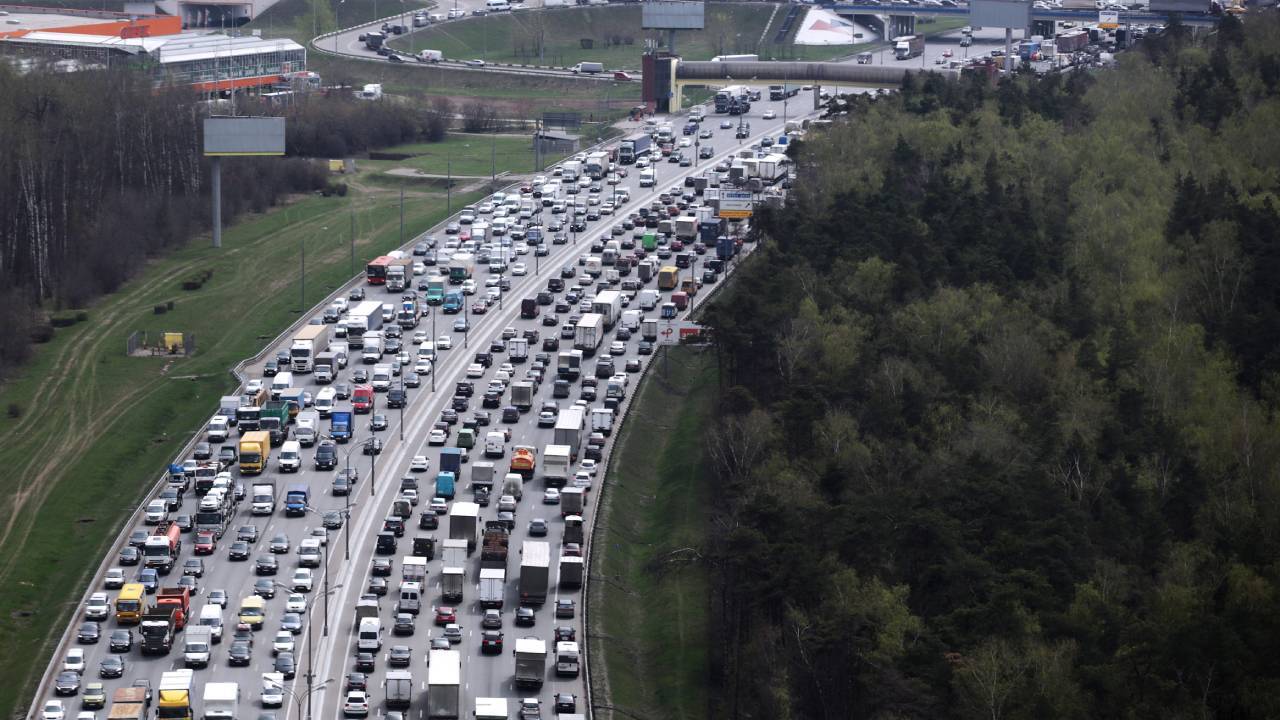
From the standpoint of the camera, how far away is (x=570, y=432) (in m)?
109

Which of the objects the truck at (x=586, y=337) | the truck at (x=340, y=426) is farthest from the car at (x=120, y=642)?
the truck at (x=586, y=337)

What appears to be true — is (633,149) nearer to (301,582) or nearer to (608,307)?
(608,307)

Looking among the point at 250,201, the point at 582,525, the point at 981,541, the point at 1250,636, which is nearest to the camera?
the point at 1250,636

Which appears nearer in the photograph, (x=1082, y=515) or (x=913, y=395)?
(x=1082, y=515)

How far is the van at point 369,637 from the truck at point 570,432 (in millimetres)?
25884

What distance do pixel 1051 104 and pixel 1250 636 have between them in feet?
398

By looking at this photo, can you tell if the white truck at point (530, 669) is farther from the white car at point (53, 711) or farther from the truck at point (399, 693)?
the white car at point (53, 711)

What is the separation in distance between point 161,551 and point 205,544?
7.48ft

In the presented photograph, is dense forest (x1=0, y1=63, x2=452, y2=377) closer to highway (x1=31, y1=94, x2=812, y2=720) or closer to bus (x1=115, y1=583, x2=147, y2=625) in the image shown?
highway (x1=31, y1=94, x2=812, y2=720)

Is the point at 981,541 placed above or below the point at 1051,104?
below

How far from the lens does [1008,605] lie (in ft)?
247

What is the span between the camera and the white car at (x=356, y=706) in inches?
2982

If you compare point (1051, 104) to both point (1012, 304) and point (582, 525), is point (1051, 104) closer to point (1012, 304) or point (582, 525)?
point (1012, 304)

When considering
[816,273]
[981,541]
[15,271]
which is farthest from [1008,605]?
[15,271]
